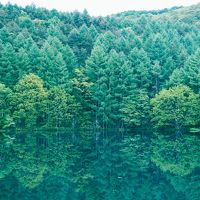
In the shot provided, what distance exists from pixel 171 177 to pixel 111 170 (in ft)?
18.3

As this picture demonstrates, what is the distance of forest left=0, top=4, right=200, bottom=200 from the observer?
31281mm

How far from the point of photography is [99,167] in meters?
36.8

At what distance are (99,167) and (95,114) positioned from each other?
102ft

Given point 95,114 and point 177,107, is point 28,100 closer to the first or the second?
point 95,114

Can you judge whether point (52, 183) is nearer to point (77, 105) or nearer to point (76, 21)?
point (77, 105)

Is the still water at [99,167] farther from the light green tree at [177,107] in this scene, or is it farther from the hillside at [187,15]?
the hillside at [187,15]

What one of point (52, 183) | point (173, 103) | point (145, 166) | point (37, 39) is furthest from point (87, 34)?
point (52, 183)

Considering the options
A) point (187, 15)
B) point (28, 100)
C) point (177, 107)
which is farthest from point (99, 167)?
point (187, 15)

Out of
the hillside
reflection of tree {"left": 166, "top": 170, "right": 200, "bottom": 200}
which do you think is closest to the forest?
→ reflection of tree {"left": 166, "top": 170, "right": 200, "bottom": 200}

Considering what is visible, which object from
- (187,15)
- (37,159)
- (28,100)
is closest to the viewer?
(37,159)

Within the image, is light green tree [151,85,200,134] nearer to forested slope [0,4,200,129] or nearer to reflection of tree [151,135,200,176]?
forested slope [0,4,200,129]

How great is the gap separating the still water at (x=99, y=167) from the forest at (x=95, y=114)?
87 mm

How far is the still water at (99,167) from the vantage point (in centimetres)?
2700

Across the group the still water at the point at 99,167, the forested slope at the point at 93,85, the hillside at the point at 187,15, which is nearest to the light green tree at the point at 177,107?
the forested slope at the point at 93,85
